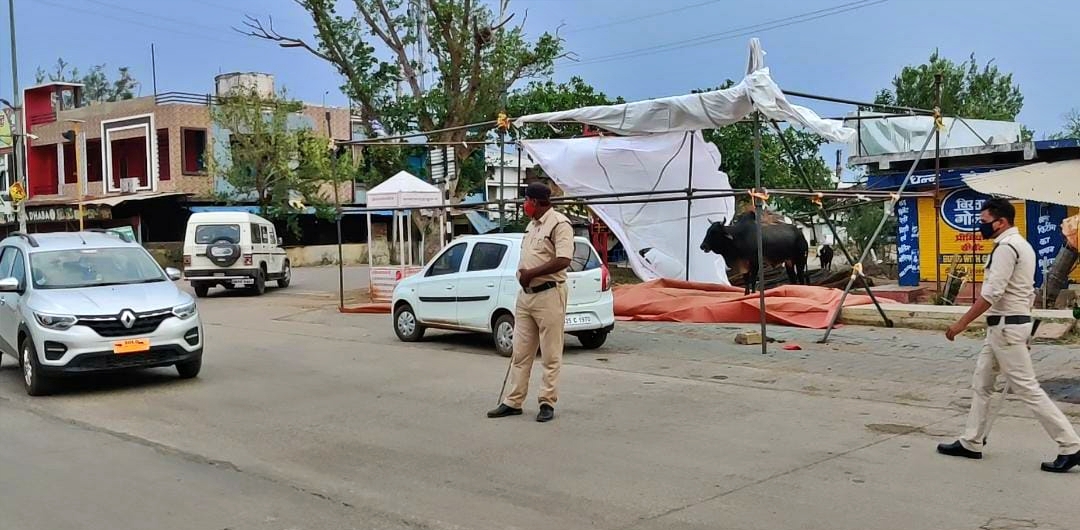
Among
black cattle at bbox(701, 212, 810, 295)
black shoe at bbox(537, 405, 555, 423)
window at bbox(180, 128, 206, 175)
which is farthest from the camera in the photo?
window at bbox(180, 128, 206, 175)

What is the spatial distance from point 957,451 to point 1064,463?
70 cm

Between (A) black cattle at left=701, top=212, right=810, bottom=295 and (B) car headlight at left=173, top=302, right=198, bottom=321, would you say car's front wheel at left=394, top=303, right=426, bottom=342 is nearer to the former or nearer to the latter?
(B) car headlight at left=173, top=302, right=198, bottom=321

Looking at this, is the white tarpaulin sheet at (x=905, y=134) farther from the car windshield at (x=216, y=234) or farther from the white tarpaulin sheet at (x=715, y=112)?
the car windshield at (x=216, y=234)

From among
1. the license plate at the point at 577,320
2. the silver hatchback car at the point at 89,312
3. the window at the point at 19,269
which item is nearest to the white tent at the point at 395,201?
the license plate at the point at 577,320

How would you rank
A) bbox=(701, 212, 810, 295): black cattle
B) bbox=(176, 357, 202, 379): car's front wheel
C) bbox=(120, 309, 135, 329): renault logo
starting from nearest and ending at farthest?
1. bbox=(120, 309, 135, 329): renault logo
2. bbox=(176, 357, 202, 379): car's front wheel
3. bbox=(701, 212, 810, 295): black cattle

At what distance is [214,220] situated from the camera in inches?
955

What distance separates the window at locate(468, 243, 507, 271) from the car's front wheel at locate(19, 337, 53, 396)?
545 cm

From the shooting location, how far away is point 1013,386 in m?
6.45

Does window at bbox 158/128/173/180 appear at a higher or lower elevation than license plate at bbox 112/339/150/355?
higher

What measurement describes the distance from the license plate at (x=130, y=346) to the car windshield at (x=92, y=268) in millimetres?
1153

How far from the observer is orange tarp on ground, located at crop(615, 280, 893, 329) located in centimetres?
1484

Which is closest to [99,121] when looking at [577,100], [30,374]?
[577,100]

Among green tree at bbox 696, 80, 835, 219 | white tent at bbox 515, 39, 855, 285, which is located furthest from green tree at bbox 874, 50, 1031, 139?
white tent at bbox 515, 39, 855, 285

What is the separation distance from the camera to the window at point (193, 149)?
4053cm
